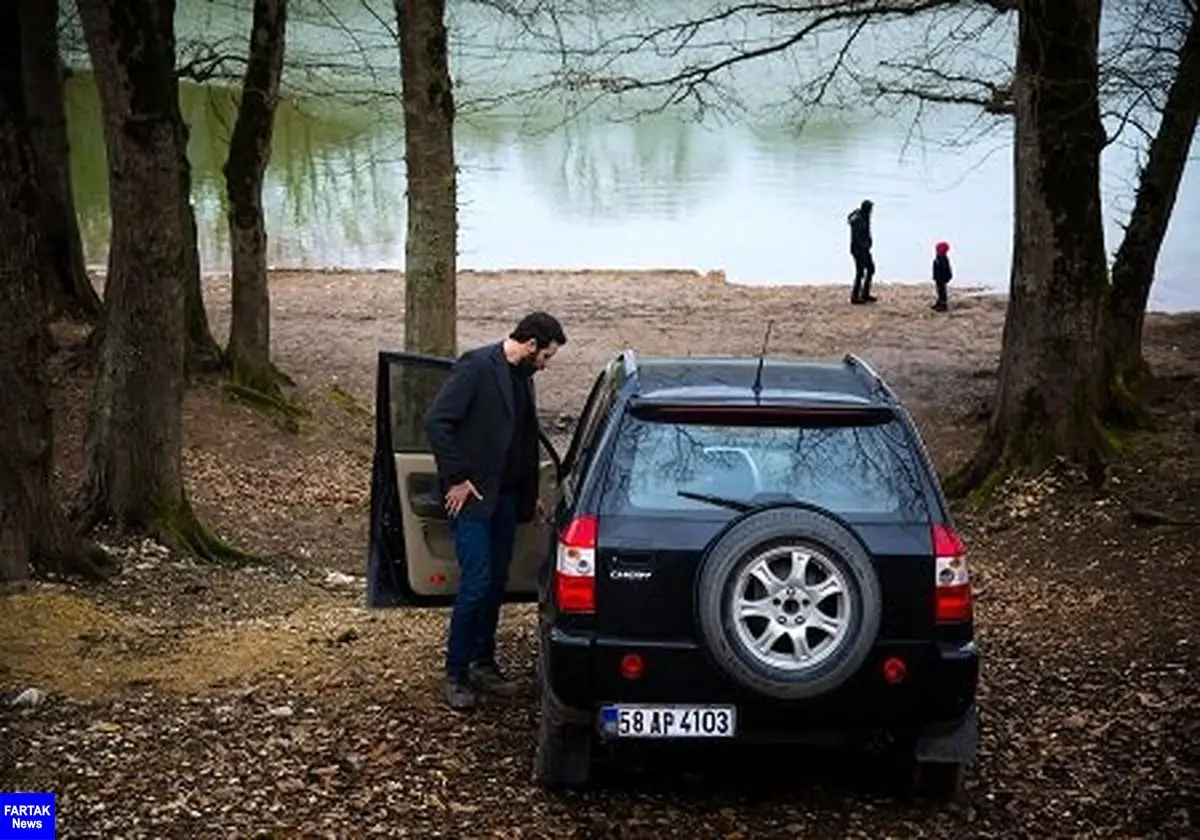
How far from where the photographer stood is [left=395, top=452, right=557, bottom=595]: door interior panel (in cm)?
761

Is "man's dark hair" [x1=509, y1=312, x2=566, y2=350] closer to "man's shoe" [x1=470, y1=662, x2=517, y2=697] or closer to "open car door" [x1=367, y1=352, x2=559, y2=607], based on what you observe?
"open car door" [x1=367, y1=352, x2=559, y2=607]

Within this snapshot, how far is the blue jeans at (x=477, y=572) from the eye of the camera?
23.1ft

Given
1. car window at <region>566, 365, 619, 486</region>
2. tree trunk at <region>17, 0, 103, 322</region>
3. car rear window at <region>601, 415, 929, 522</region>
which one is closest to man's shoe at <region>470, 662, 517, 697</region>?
car window at <region>566, 365, 619, 486</region>

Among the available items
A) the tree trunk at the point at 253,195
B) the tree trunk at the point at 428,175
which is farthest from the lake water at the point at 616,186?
the tree trunk at the point at 428,175

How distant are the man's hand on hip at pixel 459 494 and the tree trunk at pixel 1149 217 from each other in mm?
10477

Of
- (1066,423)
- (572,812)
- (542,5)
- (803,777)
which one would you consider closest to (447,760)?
(572,812)

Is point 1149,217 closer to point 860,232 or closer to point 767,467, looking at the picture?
point 860,232

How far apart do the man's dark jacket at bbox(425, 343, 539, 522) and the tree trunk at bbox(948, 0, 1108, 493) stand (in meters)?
6.90

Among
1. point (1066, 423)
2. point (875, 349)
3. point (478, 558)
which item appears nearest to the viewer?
point (478, 558)

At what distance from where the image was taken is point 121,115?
10.8 meters

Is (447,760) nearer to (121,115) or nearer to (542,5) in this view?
(121,115)

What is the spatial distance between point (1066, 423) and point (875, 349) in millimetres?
11328

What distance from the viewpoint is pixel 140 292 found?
11.2 meters

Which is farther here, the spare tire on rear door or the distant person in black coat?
the distant person in black coat
